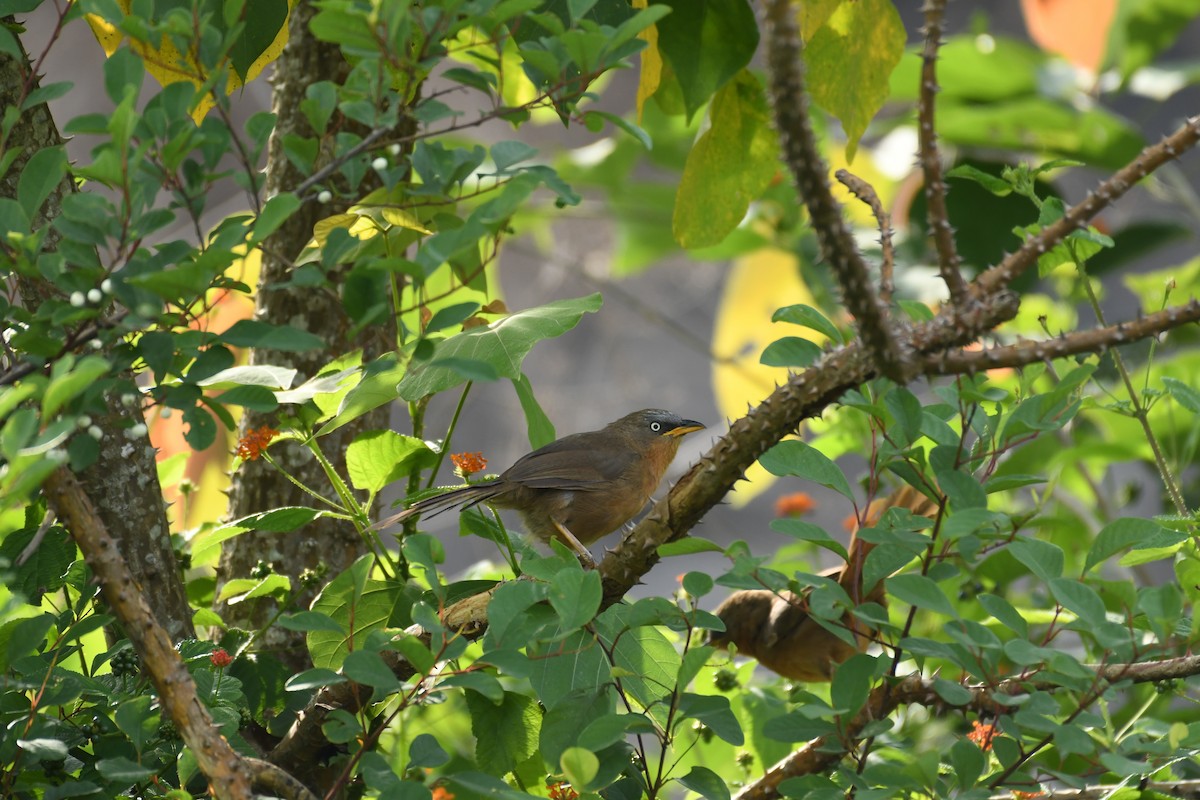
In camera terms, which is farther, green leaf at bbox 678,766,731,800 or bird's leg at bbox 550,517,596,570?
bird's leg at bbox 550,517,596,570

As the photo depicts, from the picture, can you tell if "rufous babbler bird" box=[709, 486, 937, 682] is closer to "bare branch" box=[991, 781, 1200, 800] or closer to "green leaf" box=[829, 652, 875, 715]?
"bare branch" box=[991, 781, 1200, 800]

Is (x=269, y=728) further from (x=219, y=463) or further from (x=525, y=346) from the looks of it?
(x=219, y=463)

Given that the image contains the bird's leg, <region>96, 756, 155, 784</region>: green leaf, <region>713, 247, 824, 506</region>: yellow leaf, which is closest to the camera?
<region>96, 756, 155, 784</region>: green leaf

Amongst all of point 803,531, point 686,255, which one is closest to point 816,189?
point 803,531

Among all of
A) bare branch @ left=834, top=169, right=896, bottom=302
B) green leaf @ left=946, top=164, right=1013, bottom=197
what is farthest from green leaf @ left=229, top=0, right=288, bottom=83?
green leaf @ left=946, top=164, right=1013, bottom=197

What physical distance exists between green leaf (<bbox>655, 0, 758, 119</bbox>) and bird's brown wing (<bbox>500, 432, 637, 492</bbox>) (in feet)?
2.45

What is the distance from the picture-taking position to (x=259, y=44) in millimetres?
1304

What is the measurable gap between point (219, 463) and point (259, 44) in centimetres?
111

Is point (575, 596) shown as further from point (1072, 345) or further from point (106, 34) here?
point (106, 34)

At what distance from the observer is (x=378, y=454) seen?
143cm

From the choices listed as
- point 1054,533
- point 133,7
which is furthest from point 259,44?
point 1054,533

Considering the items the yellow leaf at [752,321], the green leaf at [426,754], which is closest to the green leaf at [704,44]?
the green leaf at [426,754]

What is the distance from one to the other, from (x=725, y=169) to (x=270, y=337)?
2.70ft

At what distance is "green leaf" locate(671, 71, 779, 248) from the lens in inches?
61.4
